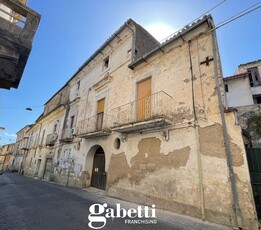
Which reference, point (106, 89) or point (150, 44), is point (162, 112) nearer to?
point (106, 89)

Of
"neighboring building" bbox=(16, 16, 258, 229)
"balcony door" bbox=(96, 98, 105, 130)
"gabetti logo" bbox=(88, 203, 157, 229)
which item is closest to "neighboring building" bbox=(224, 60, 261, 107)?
"neighboring building" bbox=(16, 16, 258, 229)

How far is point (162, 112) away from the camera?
20.0 feet

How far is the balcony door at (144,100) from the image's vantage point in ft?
22.1

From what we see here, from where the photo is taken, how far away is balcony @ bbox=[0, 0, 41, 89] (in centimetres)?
272

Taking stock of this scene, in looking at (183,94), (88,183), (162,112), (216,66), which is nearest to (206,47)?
(216,66)

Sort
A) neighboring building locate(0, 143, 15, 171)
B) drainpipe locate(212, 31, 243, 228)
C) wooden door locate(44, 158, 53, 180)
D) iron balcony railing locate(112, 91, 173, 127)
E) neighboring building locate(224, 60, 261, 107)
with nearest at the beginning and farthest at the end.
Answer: drainpipe locate(212, 31, 243, 228)
iron balcony railing locate(112, 91, 173, 127)
neighboring building locate(224, 60, 261, 107)
wooden door locate(44, 158, 53, 180)
neighboring building locate(0, 143, 15, 171)

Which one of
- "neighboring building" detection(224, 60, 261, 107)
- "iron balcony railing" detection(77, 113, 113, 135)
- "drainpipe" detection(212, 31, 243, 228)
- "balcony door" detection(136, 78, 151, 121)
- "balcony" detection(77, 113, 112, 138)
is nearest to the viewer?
"drainpipe" detection(212, 31, 243, 228)

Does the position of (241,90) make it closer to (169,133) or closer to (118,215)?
(169,133)

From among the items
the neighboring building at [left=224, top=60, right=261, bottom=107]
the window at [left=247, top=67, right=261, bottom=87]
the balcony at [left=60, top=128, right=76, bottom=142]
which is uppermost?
the window at [left=247, top=67, right=261, bottom=87]

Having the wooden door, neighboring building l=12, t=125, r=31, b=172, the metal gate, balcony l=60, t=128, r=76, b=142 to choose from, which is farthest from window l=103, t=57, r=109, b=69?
neighboring building l=12, t=125, r=31, b=172

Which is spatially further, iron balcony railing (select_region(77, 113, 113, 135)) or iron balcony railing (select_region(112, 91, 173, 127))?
iron balcony railing (select_region(77, 113, 113, 135))

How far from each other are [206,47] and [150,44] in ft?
17.8

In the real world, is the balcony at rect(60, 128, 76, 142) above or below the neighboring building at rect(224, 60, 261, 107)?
below

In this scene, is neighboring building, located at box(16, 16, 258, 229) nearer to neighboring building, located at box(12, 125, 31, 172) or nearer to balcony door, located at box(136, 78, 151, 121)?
balcony door, located at box(136, 78, 151, 121)
